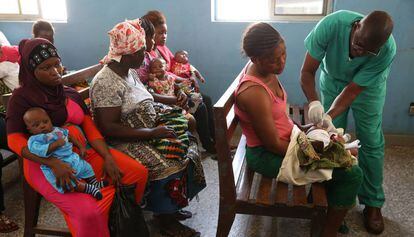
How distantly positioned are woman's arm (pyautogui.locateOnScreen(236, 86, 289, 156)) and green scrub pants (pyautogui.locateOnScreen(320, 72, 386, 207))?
2.34ft

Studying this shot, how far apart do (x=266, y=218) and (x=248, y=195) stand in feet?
2.21

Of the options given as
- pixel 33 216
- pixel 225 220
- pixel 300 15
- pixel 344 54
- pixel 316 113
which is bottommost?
pixel 33 216

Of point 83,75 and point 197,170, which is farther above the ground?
point 83,75

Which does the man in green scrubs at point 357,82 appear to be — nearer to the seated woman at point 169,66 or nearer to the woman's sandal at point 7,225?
the seated woman at point 169,66

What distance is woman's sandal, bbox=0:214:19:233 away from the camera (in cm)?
218

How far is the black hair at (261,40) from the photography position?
166 centimetres

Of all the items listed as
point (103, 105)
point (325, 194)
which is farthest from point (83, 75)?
point (325, 194)

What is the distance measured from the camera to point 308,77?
2201 mm

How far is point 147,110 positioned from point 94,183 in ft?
1.59

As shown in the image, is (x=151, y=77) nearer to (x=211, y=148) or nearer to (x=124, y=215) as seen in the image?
(x=211, y=148)

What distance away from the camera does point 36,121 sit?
163 centimetres

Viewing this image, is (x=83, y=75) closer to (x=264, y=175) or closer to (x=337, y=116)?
(x=264, y=175)

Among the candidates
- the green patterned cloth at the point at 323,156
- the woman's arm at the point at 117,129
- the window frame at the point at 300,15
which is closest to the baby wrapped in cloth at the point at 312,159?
the green patterned cloth at the point at 323,156

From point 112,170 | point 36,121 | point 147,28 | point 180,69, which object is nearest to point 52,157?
point 36,121
